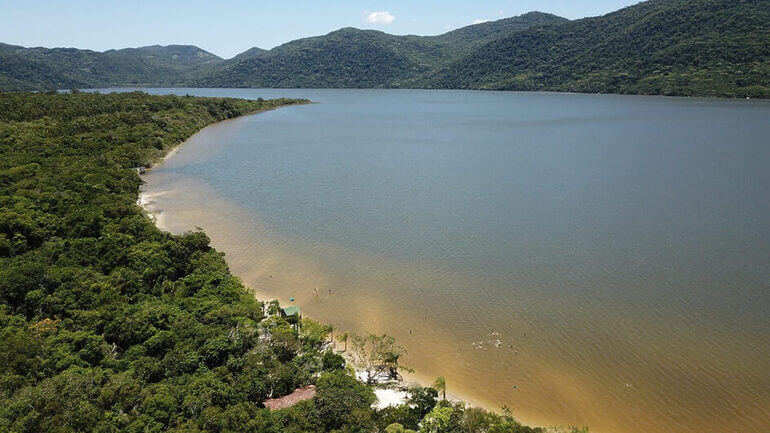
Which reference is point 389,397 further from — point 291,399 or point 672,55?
point 672,55

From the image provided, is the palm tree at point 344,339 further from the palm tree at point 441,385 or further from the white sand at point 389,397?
the palm tree at point 441,385

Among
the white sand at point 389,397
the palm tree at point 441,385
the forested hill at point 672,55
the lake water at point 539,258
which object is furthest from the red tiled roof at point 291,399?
the forested hill at point 672,55

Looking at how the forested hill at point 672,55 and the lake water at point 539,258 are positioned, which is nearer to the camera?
the lake water at point 539,258

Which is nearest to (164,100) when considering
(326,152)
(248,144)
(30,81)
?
(248,144)

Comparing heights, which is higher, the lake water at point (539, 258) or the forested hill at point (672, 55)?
the forested hill at point (672, 55)

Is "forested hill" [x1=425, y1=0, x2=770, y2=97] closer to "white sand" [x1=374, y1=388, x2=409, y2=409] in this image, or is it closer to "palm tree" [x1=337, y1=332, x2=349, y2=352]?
"palm tree" [x1=337, y1=332, x2=349, y2=352]

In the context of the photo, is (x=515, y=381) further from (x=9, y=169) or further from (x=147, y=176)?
(x=147, y=176)
